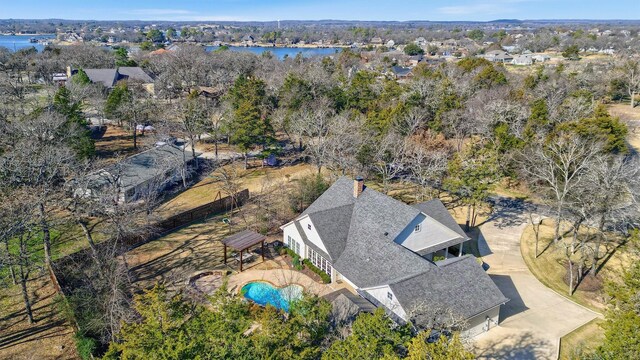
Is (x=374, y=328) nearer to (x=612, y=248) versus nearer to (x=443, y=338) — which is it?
(x=443, y=338)

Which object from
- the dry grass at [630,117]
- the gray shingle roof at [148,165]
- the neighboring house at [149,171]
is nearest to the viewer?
the neighboring house at [149,171]

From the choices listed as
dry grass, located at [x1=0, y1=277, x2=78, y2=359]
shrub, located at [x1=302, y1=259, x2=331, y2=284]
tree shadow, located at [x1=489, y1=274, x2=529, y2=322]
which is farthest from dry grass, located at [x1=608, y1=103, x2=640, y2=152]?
dry grass, located at [x1=0, y1=277, x2=78, y2=359]

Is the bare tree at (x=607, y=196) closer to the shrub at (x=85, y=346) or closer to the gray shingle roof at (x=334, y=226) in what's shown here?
the gray shingle roof at (x=334, y=226)

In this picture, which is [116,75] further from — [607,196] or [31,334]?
[607,196]

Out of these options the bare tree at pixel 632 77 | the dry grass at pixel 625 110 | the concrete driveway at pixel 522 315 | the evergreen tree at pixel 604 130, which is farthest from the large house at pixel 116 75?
the bare tree at pixel 632 77

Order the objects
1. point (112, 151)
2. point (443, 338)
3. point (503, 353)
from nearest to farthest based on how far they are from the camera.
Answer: point (443, 338), point (503, 353), point (112, 151)

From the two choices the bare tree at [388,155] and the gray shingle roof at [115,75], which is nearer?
the bare tree at [388,155]

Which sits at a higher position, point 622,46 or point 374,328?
point 622,46

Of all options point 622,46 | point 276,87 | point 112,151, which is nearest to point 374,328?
point 112,151
